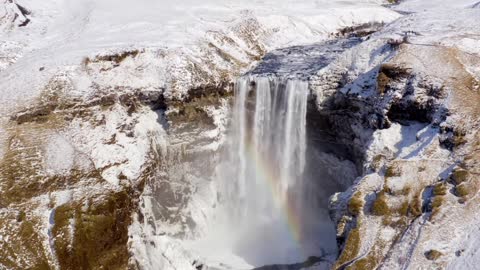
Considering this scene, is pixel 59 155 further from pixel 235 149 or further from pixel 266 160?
pixel 266 160

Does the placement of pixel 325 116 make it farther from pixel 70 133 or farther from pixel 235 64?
pixel 70 133

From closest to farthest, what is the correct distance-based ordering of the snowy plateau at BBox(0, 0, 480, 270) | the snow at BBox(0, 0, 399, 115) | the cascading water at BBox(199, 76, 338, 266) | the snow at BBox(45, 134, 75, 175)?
1. the snowy plateau at BBox(0, 0, 480, 270)
2. the snow at BBox(45, 134, 75, 175)
3. the cascading water at BBox(199, 76, 338, 266)
4. the snow at BBox(0, 0, 399, 115)

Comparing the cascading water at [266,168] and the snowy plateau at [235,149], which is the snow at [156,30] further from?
the cascading water at [266,168]

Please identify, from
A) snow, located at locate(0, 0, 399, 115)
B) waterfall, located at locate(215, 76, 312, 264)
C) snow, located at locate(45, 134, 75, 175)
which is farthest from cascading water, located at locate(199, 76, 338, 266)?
snow, located at locate(45, 134, 75, 175)

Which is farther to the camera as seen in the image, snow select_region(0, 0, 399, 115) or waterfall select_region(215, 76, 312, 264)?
snow select_region(0, 0, 399, 115)

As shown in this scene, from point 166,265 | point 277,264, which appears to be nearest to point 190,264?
point 166,265

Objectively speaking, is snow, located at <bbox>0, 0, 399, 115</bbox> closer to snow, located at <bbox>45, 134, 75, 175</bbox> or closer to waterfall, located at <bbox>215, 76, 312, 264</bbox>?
snow, located at <bbox>45, 134, 75, 175</bbox>
